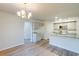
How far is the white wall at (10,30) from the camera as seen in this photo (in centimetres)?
501

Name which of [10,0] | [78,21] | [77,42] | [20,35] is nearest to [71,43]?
[77,42]

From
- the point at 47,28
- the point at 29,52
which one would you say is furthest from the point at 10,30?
the point at 47,28

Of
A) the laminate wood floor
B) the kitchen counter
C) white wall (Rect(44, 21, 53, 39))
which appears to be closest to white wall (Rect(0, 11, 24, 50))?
the laminate wood floor

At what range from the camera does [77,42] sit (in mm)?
4766

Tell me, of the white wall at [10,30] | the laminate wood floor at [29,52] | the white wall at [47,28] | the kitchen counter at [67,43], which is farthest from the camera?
the white wall at [47,28]

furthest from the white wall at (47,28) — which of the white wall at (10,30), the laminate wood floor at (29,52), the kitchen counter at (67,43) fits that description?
the laminate wood floor at (29,52)

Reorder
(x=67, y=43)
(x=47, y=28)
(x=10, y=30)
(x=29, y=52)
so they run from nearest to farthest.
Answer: (x=29, y=52) < (x=67, y=43) < (x=10, y=30) < (x=47, y=28)

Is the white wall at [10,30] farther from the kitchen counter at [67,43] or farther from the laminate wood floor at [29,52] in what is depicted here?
the kitchen counter at [67,43]

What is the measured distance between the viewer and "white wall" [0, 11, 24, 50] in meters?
5.01

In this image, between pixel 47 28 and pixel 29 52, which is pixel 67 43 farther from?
pixel 47 28

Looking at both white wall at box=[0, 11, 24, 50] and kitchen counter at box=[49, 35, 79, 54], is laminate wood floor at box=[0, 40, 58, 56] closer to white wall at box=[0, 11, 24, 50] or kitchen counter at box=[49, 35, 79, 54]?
white wall at box=[0, 11, 24, 50]

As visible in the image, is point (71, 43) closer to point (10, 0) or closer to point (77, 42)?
point (77, 42)

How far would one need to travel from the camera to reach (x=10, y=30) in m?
5.57

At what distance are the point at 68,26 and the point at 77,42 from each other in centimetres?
294
